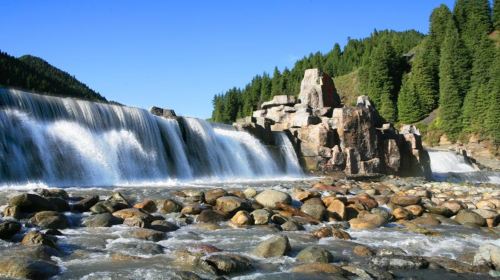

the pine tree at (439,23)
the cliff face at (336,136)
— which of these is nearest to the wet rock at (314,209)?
the cliff face at (336,136)

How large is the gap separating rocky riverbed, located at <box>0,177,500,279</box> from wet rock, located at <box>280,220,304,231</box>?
43 mm

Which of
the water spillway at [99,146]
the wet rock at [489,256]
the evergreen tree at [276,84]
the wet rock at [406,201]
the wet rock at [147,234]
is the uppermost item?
the evergreen tree at [276,84]

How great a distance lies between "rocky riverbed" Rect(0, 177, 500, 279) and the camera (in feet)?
26.1

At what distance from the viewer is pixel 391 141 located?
1719 inches

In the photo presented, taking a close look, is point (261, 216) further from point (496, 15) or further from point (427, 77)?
point (496, 15)

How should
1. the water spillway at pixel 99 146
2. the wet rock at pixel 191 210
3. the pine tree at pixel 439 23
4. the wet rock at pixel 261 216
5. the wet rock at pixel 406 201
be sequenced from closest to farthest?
the wet rock at pixel 261 216, the wet rock at pixel 191 210, the wet rock at pixel 406 201, the water spillway at pixel 99 146, the pine tree at pixel 439 23

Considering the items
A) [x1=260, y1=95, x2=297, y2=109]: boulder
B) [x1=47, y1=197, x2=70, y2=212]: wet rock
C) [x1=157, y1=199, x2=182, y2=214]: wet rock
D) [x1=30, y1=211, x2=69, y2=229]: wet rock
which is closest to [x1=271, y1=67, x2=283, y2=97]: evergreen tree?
[x1=260, y1=95, x2=297, y2=109]: boulder

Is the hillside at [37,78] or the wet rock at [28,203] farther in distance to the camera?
the hillside at [37,78]

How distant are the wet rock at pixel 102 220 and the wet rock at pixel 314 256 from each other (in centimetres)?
468

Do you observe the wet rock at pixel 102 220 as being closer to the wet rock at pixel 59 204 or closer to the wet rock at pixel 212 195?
the wet rock at pixel 59 204

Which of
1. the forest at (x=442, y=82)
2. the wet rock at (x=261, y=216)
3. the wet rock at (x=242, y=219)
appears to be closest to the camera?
the wet rock at (x=242, y=219)

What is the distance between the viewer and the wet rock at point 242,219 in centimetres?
1239

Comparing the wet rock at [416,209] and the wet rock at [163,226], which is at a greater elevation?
the wet rock at [163,226]

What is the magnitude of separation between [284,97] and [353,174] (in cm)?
1238
